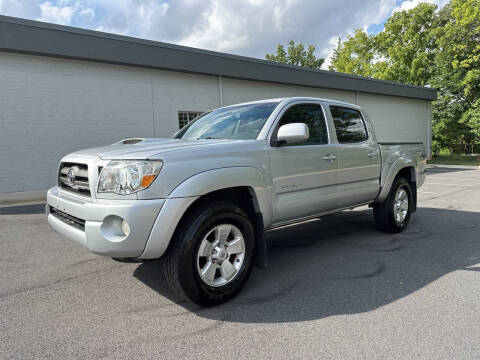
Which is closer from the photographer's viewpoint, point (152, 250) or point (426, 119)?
point (152, 250)

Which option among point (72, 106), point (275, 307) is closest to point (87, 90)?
point (72, 106)

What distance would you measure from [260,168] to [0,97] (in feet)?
30.7

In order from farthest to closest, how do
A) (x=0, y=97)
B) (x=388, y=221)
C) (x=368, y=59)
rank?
(x=368, y=59) < (x=0, y=97) < (x=388, y=221)

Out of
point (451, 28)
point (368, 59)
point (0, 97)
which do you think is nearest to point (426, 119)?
point (451, 28)

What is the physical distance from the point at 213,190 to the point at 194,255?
1.86 feet

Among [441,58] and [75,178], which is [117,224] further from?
[441,58]

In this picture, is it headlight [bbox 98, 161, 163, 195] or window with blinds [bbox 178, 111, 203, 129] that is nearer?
headlight [bbox 98, 161, 163, 195]

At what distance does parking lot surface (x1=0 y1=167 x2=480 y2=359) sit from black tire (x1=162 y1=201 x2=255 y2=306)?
0.14 meters

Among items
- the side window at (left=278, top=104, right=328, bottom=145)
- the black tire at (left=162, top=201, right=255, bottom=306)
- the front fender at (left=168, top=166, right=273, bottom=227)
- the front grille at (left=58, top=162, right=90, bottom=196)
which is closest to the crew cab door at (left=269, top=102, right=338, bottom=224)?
the side window at (left=278, top=104, right=328, bottom=145)

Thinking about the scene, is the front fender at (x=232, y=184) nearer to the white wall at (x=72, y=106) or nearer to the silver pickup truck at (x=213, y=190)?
the silver pickup truck at (x=213, y=190)

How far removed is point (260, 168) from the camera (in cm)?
330

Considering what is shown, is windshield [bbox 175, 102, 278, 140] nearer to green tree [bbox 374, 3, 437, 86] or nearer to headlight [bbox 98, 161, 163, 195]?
headlight [bbox 98, 161, 163, 195]

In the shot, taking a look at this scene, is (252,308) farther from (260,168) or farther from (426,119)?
(426,119)

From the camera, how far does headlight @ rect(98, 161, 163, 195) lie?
262 centimetres
